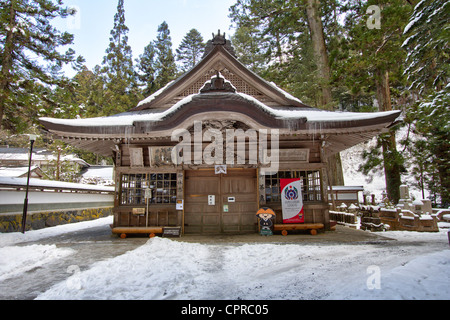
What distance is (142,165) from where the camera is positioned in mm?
9445

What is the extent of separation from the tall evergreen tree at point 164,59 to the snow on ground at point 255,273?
28.0 meters

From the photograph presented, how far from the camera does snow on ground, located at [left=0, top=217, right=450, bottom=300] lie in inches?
141

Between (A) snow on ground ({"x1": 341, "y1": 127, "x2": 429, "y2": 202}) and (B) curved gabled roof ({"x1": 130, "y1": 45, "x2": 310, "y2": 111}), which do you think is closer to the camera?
(B) curved gabled roof ({"x1": 130, "y1": 45, "x2": 310, "y2": 111})

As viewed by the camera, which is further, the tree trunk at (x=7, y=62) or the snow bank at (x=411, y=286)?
the tree trunk at (x=7, y=62)

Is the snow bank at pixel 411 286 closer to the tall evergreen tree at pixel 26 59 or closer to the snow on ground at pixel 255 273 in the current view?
the snow on ground at pixel 255 273

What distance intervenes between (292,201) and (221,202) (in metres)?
2.78

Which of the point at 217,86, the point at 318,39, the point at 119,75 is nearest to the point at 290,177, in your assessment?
the point at 217,86

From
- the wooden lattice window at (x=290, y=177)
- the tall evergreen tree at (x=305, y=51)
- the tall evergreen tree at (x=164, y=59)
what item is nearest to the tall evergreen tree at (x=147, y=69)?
the tall evergreen tree at (x=164, y=59)

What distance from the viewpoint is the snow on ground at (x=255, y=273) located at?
11.7ft

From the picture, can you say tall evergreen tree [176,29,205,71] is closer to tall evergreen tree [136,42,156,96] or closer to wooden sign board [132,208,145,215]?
tall evergreen tree [136,42,156,96]

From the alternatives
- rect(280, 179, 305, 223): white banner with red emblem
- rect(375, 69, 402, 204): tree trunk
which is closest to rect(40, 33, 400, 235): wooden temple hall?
rect(280, 179, 305, 223): white banner with red emblem

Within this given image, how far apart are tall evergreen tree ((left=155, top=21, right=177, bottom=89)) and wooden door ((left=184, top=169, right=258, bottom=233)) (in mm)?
24826

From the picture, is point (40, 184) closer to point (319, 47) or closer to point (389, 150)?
point (389, 150)
